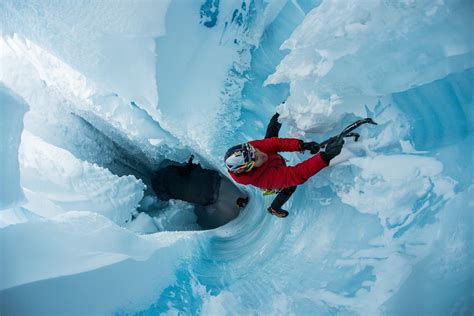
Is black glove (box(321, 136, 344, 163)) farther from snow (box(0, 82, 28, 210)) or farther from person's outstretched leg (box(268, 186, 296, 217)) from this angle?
snow (box(0, 82, 28, 210))

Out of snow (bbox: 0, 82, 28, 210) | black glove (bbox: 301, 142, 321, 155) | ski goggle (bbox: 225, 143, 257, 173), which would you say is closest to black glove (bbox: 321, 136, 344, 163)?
black glove (bbox: 301, 142, 321, 155)

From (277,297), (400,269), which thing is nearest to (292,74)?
(400,269)

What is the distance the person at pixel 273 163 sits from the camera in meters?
1.78

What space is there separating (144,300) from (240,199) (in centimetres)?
154

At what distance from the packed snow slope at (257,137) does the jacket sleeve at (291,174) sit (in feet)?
0.82

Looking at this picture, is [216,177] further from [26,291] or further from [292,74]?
[26,291]

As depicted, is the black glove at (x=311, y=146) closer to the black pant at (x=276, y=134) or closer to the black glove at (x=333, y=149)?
the black glove at (x=333, y=149)

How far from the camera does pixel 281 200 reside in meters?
2.33

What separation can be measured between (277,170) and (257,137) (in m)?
0.81

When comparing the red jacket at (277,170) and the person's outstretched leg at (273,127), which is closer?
the red jacket at (277,170)

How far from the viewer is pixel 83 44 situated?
2410 mm

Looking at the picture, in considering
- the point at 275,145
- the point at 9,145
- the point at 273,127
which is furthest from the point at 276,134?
the point at 9,145

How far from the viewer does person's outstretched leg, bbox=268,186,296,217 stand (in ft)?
7.51

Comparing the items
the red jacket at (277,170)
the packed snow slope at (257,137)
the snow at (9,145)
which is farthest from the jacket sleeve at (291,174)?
the snow at (9,145)
